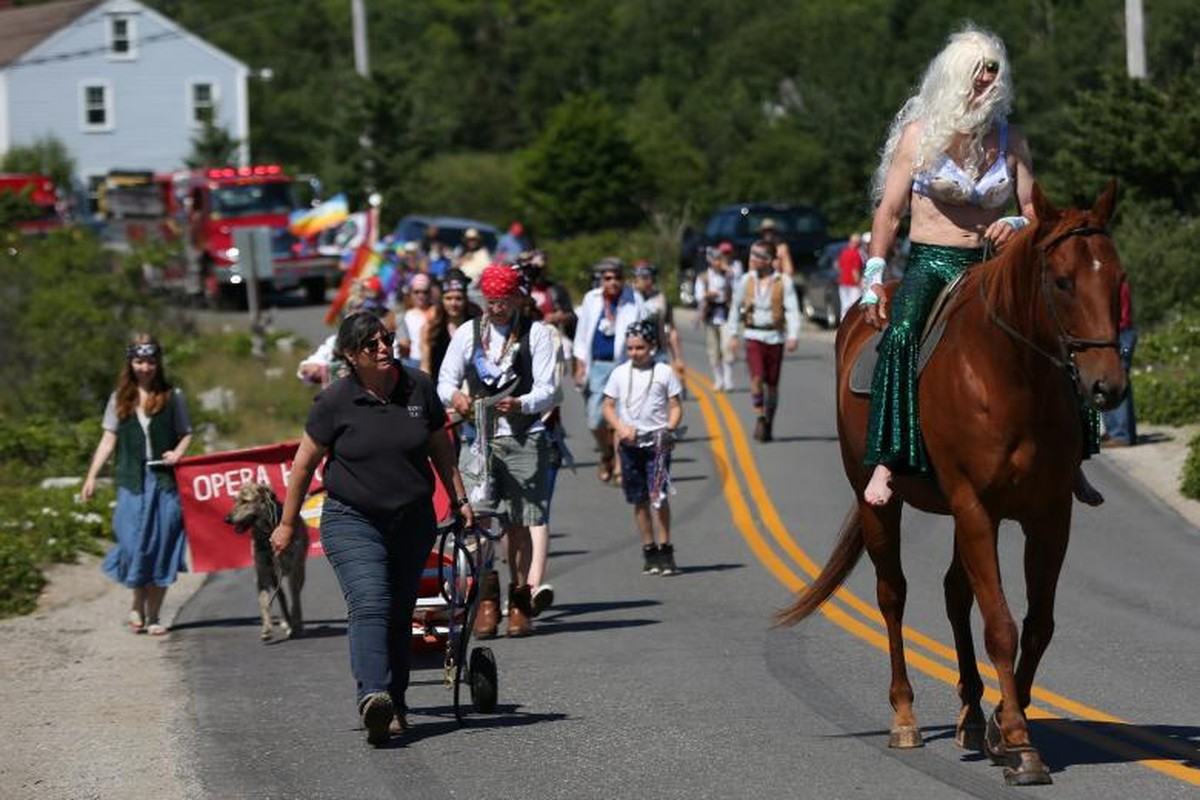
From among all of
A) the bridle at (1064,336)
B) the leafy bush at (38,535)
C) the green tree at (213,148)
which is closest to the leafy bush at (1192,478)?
the leafy bush at (38,535)

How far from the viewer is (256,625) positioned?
15.2m

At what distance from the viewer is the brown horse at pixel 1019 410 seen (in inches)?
324

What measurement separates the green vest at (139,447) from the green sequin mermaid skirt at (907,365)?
7.01m

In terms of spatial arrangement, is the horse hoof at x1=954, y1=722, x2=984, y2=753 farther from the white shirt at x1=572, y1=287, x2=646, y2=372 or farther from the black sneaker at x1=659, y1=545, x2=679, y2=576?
the white shirt at x1=572, y1=287, x2=646, y2=372

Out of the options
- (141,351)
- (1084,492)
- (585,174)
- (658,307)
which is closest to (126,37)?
(585,174)

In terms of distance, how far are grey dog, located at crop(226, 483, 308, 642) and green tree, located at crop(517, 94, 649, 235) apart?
44909 mm

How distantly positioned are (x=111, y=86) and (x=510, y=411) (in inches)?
2744

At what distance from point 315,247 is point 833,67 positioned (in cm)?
2650

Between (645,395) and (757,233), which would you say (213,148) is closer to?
(757,233)

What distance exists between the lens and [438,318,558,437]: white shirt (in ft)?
44.1

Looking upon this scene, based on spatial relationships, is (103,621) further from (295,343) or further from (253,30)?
(253,30)

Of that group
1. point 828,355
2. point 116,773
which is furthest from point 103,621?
point 828,355

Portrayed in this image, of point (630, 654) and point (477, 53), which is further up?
point (477, 53)

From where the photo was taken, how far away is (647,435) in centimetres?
1605
